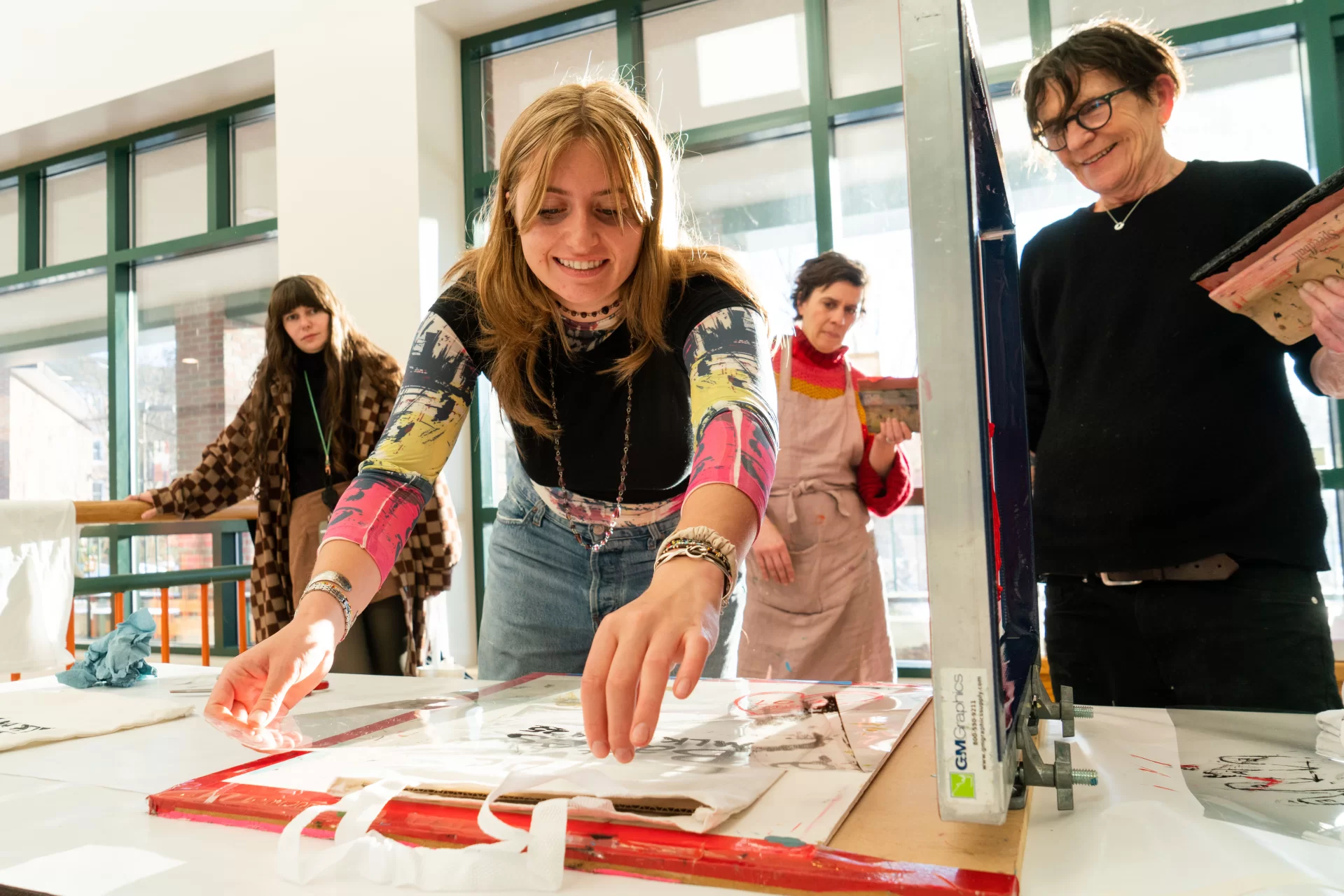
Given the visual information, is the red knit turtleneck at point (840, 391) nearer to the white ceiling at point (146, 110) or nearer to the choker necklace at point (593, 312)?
the choker necklace at point (593, 312)

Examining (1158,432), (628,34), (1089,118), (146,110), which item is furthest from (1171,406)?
(146,110)

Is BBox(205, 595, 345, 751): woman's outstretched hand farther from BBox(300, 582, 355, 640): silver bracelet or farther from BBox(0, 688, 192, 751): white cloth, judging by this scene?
BBox(0, 688, 192, 751): white cloth

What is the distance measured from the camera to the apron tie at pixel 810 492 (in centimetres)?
226

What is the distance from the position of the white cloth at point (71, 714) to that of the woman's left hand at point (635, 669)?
68 cm

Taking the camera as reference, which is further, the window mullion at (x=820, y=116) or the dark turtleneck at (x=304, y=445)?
the window mullion at (x=820, y=116)

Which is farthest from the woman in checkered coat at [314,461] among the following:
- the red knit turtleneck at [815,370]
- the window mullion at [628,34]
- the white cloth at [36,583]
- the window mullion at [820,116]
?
the window mullion at [628,34]

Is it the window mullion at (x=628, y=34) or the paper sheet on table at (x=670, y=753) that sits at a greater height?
the window mullion at (x=628, y=34)

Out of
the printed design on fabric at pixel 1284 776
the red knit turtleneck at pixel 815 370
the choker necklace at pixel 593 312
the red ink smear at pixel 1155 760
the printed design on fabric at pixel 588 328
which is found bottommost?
the printed design on fabric at pixel 1284 776

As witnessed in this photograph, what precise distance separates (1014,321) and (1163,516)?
18.3 inches

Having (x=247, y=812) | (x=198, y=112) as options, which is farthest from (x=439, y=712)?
(x=198, y=112)

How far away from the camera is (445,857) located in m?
0.51

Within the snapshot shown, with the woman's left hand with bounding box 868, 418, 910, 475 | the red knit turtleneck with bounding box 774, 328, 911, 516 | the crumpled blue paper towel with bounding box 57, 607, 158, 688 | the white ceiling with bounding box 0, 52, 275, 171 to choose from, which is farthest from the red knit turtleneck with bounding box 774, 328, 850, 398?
the white ceiling with bounding box 0, 52, 275, 171

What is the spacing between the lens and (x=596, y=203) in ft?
3.33

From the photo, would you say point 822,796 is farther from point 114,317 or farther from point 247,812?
point 114,317
